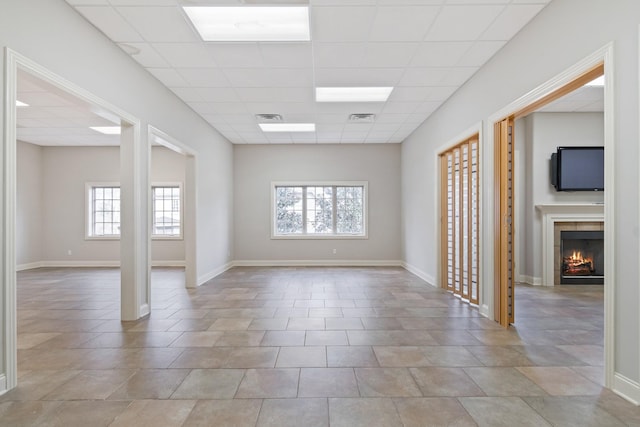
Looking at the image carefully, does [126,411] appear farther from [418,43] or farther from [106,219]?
[106,219]

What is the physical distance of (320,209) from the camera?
9133 mm

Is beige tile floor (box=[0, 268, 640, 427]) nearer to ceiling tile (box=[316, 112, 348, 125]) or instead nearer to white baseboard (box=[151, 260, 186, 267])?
ceiling tile (box=[316, 112, 348, 125])

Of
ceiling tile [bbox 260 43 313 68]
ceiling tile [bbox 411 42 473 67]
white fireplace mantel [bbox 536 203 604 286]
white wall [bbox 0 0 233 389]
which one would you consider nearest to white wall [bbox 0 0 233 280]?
white wall [bbox 0 0 233 389]

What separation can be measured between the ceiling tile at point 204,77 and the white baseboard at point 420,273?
4608 millimetres

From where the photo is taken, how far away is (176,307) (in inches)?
189

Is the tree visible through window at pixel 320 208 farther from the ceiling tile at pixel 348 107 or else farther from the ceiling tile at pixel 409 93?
the ceiling tile at pixel 409 93

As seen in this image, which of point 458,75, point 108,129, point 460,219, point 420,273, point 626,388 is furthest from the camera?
point 108,129

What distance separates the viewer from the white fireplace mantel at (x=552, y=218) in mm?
6215

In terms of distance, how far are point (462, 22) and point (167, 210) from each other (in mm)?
8307

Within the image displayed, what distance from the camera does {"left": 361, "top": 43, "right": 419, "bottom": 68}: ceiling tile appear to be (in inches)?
152

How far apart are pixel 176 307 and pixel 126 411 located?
8.92ft

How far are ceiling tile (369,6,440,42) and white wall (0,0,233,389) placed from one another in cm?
269

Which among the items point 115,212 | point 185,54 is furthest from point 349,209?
point 115,212

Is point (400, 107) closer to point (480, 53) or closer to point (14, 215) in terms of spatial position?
point (480, 53)
